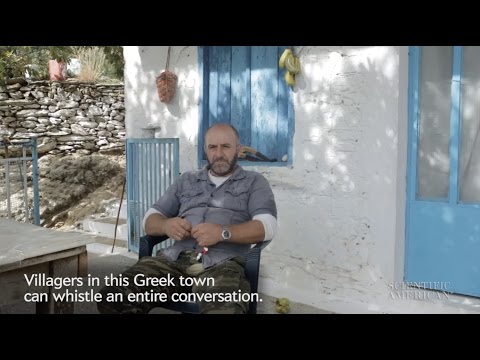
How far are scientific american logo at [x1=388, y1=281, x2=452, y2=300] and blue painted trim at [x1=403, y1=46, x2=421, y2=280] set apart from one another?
0.24m

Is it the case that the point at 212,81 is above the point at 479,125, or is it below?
above

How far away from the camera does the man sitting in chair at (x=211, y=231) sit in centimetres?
235

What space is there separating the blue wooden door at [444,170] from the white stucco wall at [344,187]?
10 centimetres

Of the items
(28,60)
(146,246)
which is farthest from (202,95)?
(28,60)

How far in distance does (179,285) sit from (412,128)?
6.58 ft

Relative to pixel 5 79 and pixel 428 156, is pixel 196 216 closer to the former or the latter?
pixel 428 156

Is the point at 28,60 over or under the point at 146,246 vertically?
over

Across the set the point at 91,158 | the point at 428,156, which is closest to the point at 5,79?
the point at 91,158

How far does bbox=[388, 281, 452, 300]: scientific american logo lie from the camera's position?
317 centimetres

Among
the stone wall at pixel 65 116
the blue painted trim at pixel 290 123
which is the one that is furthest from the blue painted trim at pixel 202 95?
the stone wall at pixel 65 116

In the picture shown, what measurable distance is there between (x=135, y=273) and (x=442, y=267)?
2.13 metres

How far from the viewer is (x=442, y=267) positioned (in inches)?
124

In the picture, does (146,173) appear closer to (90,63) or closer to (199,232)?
(199,232)

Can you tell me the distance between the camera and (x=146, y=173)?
4.90 metres
